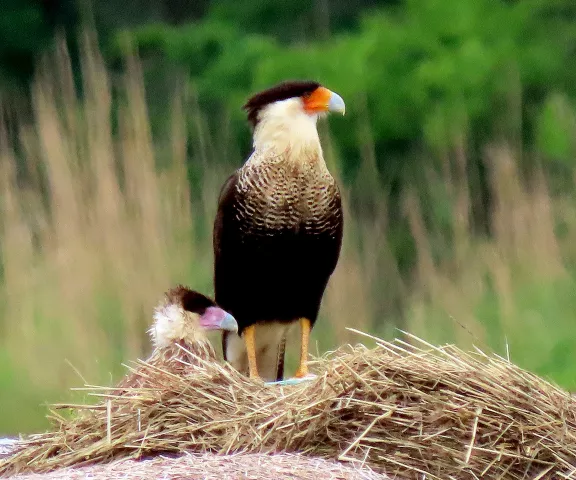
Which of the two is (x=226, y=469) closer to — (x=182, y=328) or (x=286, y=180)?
(x=182, y=328)

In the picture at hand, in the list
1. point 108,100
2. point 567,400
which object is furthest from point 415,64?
point 567,400

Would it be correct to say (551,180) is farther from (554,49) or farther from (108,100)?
(108,100)

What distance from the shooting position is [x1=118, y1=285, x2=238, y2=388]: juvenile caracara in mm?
4402

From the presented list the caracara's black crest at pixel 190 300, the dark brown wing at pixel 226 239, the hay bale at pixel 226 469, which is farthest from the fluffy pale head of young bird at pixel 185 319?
the hay bale at pixel 226 469

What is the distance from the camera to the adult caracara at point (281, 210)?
17.4ft

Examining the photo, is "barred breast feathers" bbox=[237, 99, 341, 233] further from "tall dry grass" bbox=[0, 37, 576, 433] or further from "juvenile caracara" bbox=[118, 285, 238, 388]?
"tall dry grass" bbox=[0, 37, 576, 433]

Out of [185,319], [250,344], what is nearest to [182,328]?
[185,319]

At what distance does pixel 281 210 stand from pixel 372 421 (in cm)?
205

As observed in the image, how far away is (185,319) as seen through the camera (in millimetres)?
4672

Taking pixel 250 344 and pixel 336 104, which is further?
pixel 250 344

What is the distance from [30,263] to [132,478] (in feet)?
13.0

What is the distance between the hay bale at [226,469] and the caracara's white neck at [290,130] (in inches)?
86.1

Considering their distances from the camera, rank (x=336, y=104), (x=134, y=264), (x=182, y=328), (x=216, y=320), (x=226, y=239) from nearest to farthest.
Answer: (x=182, y=328)
(x=216, y=320)
(x=336, y=104)
(x=226, y=239)
(x=134, y=264)

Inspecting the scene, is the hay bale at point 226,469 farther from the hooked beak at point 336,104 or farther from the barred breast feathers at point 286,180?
the hooked beak at point 336,104
